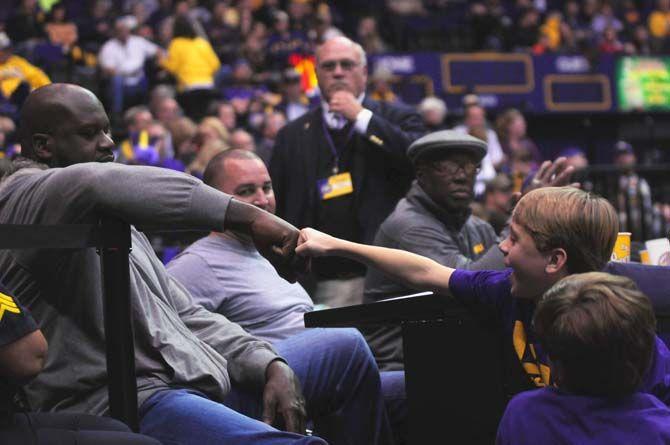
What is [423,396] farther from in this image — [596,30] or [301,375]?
[596,30]

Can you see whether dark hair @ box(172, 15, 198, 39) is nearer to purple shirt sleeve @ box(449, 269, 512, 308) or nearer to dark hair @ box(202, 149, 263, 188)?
dark hair @ box(202, 149, 263, 188)

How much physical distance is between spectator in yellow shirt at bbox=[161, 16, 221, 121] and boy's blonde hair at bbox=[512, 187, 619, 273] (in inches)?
405

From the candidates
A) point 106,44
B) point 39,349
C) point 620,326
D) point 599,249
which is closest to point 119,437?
point 39,349

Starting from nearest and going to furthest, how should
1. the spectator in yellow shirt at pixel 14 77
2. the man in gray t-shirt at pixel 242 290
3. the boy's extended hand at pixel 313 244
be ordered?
the boy's extended hand at pixel 313 244 < the man in gray t-shirt at pixel 242 290 < the spectator in yellow shirt at pixel 14 77

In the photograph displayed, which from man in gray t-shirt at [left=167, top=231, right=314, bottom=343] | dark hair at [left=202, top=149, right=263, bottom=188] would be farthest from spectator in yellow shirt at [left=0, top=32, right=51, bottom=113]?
man in gray t-shirt at [left=167, top=231, right=314, bottom=343]

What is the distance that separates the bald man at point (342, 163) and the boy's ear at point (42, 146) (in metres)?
2.56

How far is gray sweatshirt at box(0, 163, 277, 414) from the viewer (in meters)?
2.84

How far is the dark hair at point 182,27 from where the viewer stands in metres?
13.6

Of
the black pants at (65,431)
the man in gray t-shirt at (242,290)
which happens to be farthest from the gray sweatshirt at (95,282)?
the man in gray t-shirt at (242,290)

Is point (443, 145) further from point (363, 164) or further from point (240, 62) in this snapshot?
point (240, 62)

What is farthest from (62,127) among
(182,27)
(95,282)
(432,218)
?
(182,27)

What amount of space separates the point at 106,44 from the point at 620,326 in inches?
469

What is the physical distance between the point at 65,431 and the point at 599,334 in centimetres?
121

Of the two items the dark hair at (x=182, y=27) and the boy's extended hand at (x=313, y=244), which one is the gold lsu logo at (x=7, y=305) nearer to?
the boy's extended hand at (x=313, y=244)
